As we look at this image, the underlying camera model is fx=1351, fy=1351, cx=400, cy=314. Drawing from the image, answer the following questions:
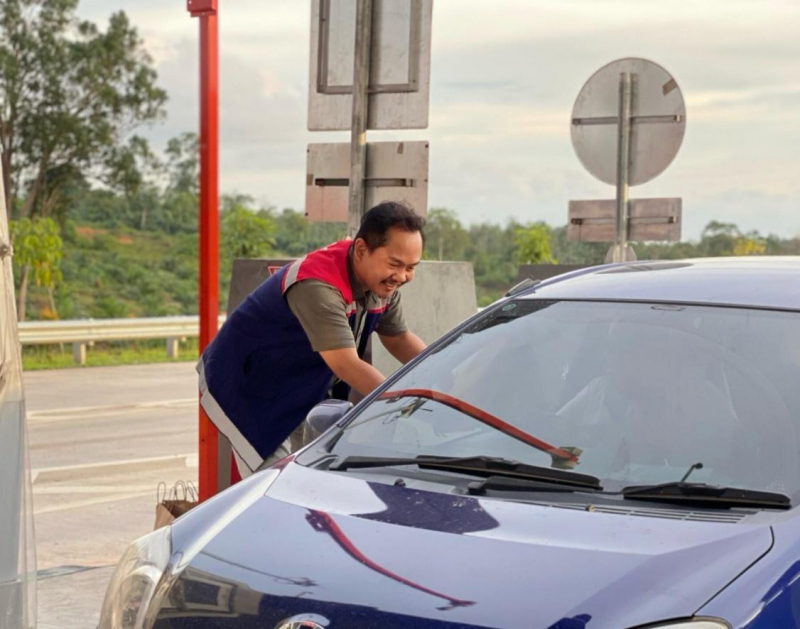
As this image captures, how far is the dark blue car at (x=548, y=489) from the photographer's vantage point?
2.62 m

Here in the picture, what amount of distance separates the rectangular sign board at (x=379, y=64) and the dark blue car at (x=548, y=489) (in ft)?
8.54

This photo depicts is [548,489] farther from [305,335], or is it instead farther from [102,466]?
[102,466]

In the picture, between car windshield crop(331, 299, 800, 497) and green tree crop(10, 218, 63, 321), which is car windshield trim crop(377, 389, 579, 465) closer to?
car windshield crop(331, 299, 800, 497)

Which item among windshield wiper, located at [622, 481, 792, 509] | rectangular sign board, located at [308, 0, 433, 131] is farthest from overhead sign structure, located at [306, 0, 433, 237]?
windshield wiper, located at [622, 481, 792, 509]

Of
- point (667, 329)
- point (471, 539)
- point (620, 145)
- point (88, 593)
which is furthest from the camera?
point (620, 145)

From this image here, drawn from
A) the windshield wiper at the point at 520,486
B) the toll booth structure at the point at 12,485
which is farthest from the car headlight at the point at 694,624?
the toll booth structure at the point at 12,485

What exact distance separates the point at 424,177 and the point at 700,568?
410cm

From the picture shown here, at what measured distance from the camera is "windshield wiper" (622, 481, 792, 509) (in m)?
2.95

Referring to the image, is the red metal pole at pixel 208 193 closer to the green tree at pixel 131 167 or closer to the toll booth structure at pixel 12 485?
the toll booth structure at pixel 12 485

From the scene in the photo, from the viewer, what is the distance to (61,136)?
36.8m

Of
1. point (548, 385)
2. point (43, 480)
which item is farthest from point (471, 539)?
point (43, 480)

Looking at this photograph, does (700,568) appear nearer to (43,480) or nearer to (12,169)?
(43,480)

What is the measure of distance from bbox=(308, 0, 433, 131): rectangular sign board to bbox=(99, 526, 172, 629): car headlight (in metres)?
3.55

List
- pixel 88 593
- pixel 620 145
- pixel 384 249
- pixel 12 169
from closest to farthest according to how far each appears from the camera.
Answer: pixel 384 249, pixel 88 593, pixel 620 145, pixel 12 169
